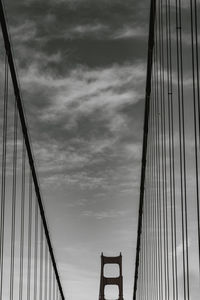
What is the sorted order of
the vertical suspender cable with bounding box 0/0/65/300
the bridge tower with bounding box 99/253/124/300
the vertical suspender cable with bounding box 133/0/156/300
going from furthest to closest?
the bridge tower with bounding box 99/253/124/300
the vertical suspender cable with bounding box 133/0/156/300
the vertical suspender cable with bounding box 0/0/65/300

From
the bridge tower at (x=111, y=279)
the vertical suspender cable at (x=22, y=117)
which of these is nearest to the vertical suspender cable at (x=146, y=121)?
the bridge tower at (x=111, y=279)

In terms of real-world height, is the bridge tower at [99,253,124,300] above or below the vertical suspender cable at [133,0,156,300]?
below

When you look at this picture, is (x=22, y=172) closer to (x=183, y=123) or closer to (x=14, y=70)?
(x=14, y=70)

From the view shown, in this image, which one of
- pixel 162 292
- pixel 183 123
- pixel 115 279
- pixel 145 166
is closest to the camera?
pixel 183 123

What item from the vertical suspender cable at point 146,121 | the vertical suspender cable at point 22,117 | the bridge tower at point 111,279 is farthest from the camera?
the bridge tower at point 111,279

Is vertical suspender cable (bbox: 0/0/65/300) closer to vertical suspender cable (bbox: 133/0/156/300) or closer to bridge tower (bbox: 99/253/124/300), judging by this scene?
vertical suspender cable (bbox: 133/0/156/300)

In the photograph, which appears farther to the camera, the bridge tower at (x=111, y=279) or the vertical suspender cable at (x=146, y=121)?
the bridge tower at (x=111, y=279)

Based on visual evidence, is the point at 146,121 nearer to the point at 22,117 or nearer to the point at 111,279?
the point at 22,117

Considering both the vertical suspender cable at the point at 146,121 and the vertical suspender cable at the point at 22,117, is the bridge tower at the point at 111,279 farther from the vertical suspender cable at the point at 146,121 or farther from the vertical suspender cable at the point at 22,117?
the vertical suspender cable at the point at 22,117

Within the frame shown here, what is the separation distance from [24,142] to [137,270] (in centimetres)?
1085

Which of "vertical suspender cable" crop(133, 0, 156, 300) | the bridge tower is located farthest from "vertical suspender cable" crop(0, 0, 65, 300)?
the bridge tower

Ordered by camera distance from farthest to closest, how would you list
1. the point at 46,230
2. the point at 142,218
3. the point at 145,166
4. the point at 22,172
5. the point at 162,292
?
1. the point at 142,218
2. the point at 46,230
3. the point at 145,166
4. the point at 22,172
5. the point at 162,292

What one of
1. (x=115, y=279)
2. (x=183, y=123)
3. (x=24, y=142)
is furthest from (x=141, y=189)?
(x=183, y=123)

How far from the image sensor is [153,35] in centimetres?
1324
